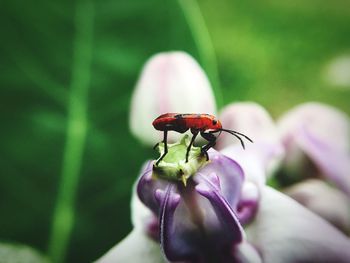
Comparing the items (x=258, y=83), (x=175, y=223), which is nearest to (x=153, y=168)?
(x=175, y=223)

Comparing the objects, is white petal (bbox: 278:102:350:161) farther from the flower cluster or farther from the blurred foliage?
the blurred foliage

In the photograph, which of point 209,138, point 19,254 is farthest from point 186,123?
point 19,254

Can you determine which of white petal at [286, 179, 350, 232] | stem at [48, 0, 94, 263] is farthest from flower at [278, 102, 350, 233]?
stem at [48, 0, 94, 263]

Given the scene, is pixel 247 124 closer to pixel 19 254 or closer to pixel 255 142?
pixel 255 142

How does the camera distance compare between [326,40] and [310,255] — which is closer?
[310,255]

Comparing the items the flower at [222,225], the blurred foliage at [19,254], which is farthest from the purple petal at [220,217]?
the blurred foliage at [19,254]

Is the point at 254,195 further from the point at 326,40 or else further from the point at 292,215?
the point at 326,40

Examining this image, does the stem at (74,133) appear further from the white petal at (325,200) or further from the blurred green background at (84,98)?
the white petal at (325,200)

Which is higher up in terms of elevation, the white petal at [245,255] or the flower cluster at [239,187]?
the flower cluster at [239,187]
